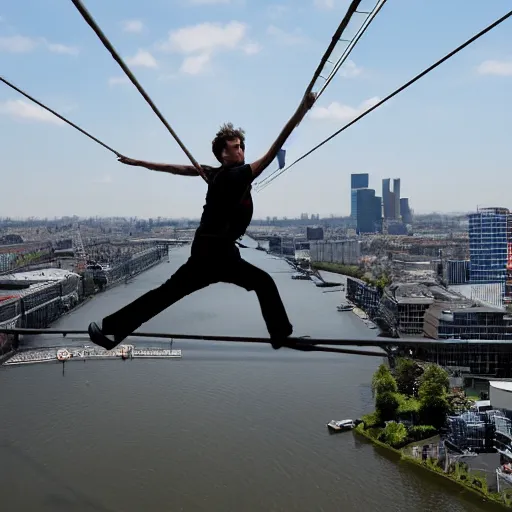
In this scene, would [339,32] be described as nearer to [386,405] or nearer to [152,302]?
[152,302]

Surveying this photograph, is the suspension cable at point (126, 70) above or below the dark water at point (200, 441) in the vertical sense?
above

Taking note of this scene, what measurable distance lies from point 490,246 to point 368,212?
19.7m

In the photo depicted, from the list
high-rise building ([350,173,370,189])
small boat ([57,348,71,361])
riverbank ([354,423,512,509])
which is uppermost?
high-rise building ([350,173,370,189])

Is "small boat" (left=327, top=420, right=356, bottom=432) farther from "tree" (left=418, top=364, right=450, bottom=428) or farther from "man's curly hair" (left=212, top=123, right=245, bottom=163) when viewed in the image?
"man's curly hair" (left=212, top=123, right=245, bottom=163)

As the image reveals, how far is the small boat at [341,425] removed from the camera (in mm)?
3578

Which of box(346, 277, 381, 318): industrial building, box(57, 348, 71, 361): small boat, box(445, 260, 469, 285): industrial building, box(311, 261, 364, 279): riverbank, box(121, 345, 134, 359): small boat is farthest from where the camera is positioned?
box(311, 261, 364, 279): riverbank

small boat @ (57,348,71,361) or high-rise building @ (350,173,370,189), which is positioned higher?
high-rise building @ (350,173,370,189)

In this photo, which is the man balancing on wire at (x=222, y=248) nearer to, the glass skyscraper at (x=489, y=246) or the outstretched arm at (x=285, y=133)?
the outstretched arm at (x=285, y=133)

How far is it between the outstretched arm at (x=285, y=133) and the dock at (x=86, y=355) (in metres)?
5.17

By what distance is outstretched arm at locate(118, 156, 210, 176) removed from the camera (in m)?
0.58

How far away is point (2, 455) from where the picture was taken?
3283mm

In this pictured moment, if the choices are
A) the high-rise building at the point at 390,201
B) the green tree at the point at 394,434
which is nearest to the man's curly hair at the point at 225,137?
the green tree at the point at 394,434

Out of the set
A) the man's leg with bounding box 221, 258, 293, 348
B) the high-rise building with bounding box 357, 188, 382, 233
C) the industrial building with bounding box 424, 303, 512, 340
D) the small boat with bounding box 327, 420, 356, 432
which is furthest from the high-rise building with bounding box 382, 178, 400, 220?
the man's leg with bounding box 221, 258, 293, 348

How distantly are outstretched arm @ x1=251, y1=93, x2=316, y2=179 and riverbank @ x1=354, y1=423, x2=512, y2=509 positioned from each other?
9.37 feet
